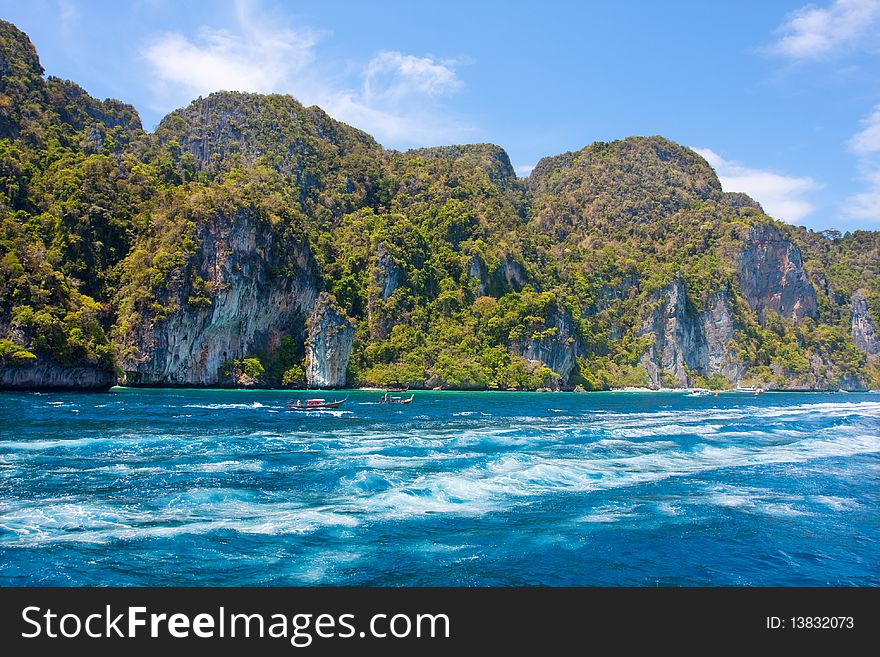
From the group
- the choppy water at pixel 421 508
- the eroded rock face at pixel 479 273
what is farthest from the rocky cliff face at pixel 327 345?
the choppy water at pixel 421 508

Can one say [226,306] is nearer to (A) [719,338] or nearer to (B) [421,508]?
(B) [421,508]

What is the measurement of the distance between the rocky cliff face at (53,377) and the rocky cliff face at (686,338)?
11146 centimetres

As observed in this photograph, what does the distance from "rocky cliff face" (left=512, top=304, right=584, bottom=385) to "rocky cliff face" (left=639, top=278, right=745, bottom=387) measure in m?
29.4

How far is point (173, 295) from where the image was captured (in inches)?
3359

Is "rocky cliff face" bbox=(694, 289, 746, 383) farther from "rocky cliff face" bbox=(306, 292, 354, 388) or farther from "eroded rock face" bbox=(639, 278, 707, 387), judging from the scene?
"rocky cliff face" bbox=(306, 292, 354, 388)

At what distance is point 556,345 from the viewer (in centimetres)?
12100

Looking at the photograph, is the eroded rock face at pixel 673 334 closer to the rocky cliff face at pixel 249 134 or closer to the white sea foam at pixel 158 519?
the rocky cliff face at pixel 249 134

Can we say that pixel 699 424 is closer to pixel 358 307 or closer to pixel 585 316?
pixel 358 307

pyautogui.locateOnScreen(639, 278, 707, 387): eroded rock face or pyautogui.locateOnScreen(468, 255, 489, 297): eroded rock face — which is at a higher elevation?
pyautogui.locateOnScreen(468, 255, 489, 297): eroded rock face

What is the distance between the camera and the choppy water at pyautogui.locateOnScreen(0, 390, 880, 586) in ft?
47.3

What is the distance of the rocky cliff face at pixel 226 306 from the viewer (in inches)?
3287

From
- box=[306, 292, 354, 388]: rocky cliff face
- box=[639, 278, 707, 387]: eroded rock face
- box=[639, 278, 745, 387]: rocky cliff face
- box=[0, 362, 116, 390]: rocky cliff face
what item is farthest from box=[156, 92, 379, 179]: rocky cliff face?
box=[639, 278, 745, 387]: rocky cliff face

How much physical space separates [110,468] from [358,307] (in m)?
98.6

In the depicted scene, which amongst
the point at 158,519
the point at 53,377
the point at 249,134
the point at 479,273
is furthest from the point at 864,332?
the point at 158,519
